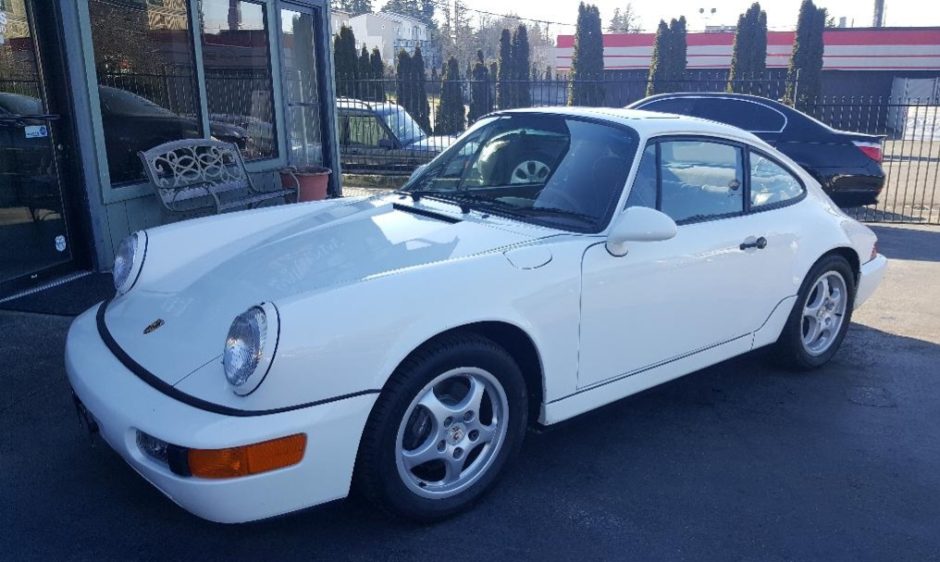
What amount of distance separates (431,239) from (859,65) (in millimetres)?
35967

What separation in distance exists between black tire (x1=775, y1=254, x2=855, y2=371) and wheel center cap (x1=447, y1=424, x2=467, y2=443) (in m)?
2.38

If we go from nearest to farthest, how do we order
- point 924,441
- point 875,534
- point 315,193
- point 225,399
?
point 225,399 < point 875,534 < point 924,441 < point 315,193

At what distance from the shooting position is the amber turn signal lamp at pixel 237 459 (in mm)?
2357

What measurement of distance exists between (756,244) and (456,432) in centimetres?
201

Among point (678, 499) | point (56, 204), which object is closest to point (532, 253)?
point (678, 499)

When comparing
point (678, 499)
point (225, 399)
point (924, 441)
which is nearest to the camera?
point (225, 399)

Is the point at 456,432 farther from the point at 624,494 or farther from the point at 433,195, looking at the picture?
the point at 433,195

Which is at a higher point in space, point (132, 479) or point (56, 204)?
point (56, 204)

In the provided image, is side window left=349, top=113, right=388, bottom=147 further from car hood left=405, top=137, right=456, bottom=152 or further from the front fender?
the front fender

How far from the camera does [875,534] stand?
296 cm

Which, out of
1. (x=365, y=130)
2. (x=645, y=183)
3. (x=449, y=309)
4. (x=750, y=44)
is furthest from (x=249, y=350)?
(x=750, y=44)

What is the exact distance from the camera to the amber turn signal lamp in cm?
236

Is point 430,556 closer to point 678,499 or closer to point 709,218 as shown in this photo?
point 678,499

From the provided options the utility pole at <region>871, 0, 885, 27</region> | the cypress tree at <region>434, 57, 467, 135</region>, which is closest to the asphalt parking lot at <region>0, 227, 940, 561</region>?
the cypress tree at <region>434, 57, 467, 135</region>
